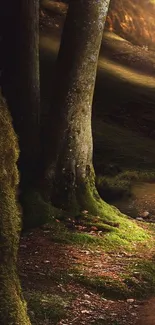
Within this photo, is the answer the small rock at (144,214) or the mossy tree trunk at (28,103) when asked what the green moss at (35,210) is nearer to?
the mossy tree trunk at (28,103)

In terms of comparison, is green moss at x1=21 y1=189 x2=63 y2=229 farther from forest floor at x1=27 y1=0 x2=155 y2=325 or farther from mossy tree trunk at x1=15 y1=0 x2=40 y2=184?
mossy tree trunk at x1=15 y1=0 x2=40 y2=184

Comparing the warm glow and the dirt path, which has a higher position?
the warm glow

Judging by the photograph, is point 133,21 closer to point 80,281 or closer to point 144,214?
point 144,214

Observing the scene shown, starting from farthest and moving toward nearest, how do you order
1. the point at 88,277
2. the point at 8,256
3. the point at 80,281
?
the point at 88,277
the point at 80,281
the point at 8,256

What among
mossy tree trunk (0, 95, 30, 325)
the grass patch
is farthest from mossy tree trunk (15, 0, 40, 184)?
mossy tree trunk (0, 95, 30, 325)

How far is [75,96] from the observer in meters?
9.09

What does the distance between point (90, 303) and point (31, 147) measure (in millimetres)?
3456

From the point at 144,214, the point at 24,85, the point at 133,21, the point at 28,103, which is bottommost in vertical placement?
the point at 144,214

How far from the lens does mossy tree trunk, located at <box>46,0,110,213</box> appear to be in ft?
29.4

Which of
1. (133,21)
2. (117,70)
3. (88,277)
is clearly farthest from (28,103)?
(133,21)

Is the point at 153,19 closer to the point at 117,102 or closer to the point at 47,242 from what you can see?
the point at 117,102

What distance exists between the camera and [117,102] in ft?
73.6

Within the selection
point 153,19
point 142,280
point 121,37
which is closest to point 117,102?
point 121,37

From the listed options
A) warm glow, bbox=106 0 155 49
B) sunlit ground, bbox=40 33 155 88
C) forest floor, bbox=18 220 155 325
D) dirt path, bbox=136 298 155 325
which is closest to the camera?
forest floor, bbox=18 220 155 325
